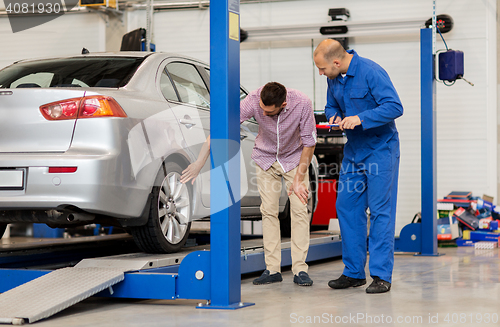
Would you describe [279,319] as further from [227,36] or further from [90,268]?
[227,36]

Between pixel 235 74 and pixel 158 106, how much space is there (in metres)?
0.75

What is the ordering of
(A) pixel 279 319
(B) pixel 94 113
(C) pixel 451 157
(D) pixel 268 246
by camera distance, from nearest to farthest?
1. (A) pixel 279 319
2. (B) pixel 94 113
3. (D) pixel 268 246
4. (C) pixel 451 157

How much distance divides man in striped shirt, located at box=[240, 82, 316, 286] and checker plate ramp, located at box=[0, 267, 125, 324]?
1.25 meters

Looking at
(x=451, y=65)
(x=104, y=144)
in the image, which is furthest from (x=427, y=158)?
(x=104, y=144)

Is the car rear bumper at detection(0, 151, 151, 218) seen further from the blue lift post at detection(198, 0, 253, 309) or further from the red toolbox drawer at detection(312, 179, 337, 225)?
the red toolbox drawer at detection(312, 179, 337, 225)

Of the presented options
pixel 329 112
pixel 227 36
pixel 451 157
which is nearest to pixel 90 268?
pixel 227 36

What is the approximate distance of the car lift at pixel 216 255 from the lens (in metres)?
3.06

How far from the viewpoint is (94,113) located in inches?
130

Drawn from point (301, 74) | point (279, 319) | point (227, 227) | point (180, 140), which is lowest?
point (279, 319)

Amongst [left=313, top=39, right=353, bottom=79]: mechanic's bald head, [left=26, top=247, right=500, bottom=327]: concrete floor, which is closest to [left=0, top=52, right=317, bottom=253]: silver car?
[left=26, top=247, right=500, bottom=327]: concrete floor

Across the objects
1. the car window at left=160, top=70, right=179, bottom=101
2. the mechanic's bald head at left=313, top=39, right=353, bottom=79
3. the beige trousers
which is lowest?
the beige trousers

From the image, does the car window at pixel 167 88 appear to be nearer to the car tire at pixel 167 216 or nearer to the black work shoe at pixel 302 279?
the car tire at pixel 167 216

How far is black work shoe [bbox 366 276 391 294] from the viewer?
12.1ft

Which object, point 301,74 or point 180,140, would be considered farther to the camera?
point 301,74
